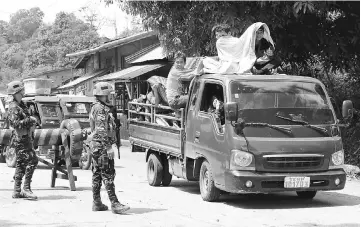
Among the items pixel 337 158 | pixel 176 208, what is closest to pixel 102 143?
pixel 176 208

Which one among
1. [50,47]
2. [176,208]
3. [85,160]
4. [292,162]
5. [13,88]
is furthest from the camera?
[50,47]

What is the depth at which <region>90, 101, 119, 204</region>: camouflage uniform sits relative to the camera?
9.36 meters

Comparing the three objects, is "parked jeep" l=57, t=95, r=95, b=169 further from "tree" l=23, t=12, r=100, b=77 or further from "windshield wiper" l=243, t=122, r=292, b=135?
"tree" l=23, t=12, r=100, b=77

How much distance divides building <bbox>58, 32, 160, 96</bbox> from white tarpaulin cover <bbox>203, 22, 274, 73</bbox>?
2106 cm

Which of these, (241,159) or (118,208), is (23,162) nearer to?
(118,208)

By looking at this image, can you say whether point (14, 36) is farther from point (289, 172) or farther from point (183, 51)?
point (289, 172)

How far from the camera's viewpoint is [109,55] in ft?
125

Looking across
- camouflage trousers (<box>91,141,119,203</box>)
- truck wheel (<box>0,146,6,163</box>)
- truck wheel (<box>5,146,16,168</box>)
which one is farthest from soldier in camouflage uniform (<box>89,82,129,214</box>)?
truck wheel (<box>0,146,6,163</box>)

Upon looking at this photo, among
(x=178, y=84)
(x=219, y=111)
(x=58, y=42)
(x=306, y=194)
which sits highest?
(x=58, y=42)

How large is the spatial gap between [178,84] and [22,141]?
10.2ft

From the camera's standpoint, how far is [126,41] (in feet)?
114

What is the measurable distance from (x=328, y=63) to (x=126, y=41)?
62.3 ft

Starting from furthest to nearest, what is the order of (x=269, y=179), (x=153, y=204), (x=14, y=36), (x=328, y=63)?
(x=14, y=36)
(x=328, y=63)
(x=153, y=204)
(x=269, y=179)

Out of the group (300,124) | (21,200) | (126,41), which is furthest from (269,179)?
(126,41)
